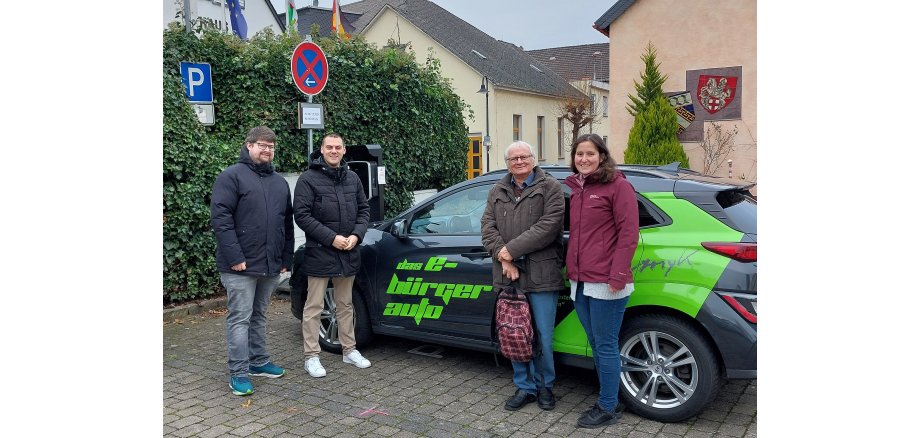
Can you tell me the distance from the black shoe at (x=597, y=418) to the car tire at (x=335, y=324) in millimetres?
2242

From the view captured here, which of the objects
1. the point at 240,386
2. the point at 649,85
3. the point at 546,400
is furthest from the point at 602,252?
the point at 649,85

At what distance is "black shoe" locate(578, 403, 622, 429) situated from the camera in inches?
171

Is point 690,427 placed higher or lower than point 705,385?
lower

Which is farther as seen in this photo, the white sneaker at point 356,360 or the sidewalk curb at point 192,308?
the sidewalk curb at point 192,308

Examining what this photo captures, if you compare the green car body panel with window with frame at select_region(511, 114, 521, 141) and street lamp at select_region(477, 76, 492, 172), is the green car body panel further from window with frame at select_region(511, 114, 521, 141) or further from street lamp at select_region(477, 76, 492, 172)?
window with frame at select_region(511, 114, 521, 141)

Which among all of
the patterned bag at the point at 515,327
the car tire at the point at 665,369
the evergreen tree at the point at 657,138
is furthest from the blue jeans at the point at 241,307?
the evergreen tree at the point at 657,138

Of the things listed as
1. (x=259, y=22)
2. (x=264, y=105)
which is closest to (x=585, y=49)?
(x=259, y=22)

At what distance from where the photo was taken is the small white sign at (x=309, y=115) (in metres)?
7.98

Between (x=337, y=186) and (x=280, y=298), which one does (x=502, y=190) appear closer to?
(x=337, y=186)

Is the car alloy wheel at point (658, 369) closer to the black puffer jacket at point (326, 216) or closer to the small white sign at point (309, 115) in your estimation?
the black puffer jacket at point (326, 216)

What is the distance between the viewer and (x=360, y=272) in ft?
19.4

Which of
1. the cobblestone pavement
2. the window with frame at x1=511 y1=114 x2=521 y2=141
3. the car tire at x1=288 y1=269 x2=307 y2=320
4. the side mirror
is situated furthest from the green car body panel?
the window with frame at x1=511 y1=114 x2=521 y2=141

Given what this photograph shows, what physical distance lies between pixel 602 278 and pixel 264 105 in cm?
653

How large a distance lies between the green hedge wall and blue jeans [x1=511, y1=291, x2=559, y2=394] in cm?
427
